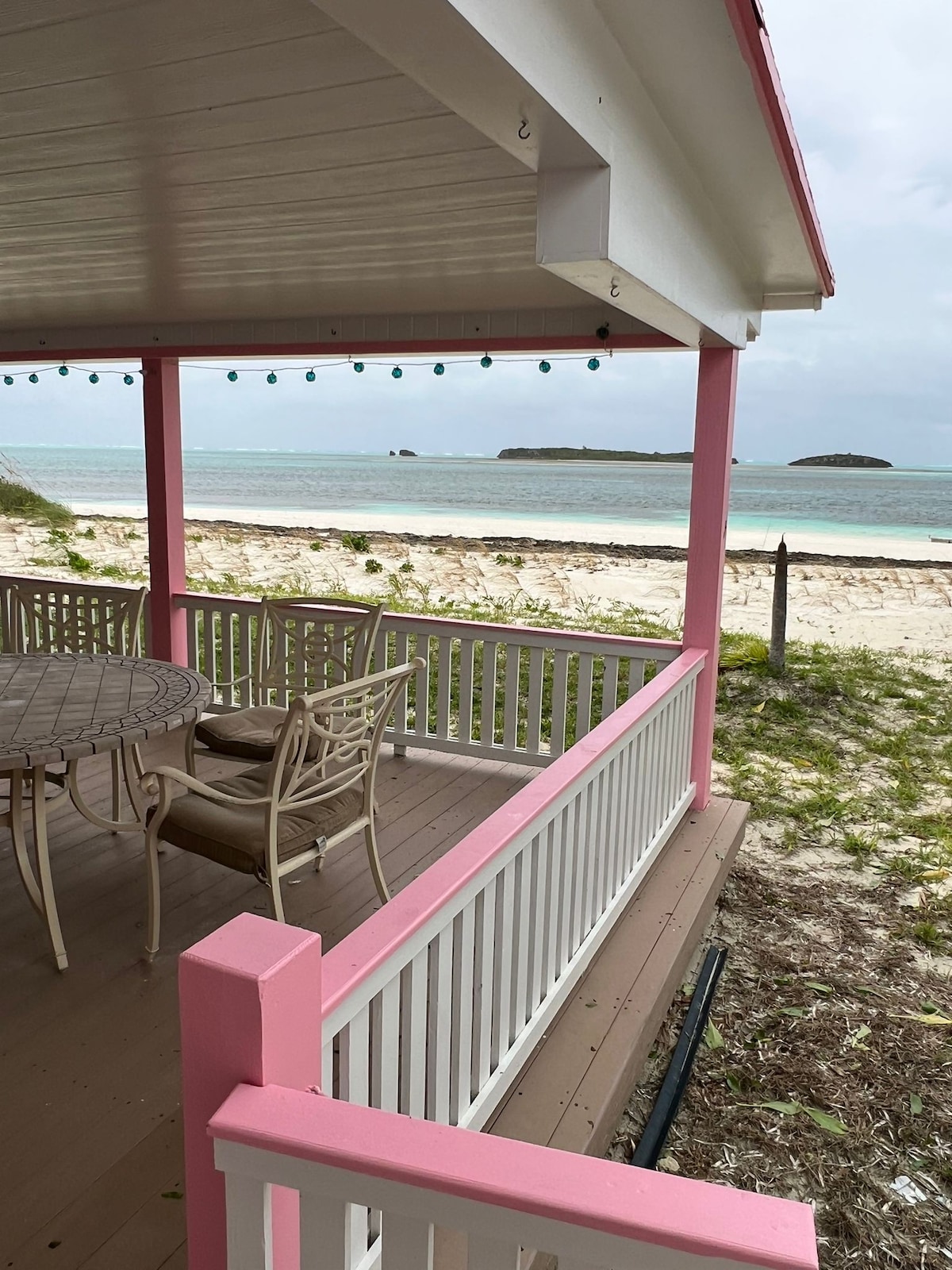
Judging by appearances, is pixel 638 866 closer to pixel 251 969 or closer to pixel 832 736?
pixel 251 969

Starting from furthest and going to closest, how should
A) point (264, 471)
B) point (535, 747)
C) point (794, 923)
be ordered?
point (264, 471) < point (535, 747) < point (794, 923)

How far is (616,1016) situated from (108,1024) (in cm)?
144

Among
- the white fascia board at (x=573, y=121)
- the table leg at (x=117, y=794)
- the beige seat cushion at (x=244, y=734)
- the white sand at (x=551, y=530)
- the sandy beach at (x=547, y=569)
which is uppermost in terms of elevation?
the white fascia board at (x=573, y=121)

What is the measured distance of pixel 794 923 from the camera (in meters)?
Answer: 4.21

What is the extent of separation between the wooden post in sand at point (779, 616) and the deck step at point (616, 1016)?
530 cm

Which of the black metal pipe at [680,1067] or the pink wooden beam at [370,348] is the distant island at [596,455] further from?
the black metal pipe at [680,1067]

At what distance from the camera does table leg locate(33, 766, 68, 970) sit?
2.84 metres

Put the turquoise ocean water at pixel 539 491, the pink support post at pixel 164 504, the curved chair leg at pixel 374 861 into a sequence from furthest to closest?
the turquoise ocean water at pixel 539 491 → the pink support post at pixel 164 504 → the curved chair leg at pixel 374 861

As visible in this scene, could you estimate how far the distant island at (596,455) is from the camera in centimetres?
3906

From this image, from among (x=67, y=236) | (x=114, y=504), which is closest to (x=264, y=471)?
(x=114, y=504)

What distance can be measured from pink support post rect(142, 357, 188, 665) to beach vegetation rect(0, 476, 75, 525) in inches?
926

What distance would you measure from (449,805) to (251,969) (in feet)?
11.5

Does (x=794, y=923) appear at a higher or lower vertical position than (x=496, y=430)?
lower

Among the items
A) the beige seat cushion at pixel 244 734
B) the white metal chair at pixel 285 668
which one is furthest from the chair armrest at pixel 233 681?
the beige seat cushion at pixel 244 734
